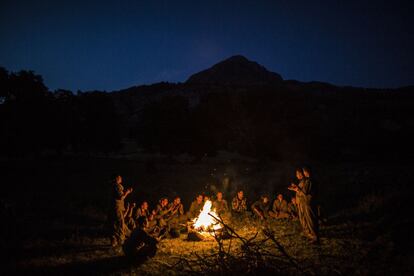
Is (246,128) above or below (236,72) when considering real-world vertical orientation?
below

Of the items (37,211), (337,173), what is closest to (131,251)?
(37,211)

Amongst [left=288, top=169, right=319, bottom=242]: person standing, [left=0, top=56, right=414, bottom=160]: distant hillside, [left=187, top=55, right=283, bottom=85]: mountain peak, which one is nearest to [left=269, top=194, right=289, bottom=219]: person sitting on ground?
[left=288, top=169, right=319, bottom=242]: person standing

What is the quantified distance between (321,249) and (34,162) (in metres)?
28.5

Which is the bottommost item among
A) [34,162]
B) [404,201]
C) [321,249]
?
[321,249]

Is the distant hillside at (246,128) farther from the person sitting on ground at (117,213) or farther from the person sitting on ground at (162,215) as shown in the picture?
the person sitting on ground at (117,213)

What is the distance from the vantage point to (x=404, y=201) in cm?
1202

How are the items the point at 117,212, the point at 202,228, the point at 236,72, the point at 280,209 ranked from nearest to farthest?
1. the point at 117,212
2. the point at 202,228
3. the point at 280,209
4. the point at 236,72

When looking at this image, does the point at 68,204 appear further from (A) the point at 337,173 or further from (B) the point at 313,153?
(B) the point at 313,153

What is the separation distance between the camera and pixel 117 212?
31.9ft

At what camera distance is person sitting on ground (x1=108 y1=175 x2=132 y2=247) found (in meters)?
9.64

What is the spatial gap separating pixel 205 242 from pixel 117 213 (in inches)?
129

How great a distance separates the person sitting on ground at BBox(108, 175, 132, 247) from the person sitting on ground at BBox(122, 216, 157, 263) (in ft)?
4.31

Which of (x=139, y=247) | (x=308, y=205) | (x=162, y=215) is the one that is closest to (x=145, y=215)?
(x=162, y=215)

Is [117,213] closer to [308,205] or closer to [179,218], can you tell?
[179,218]
